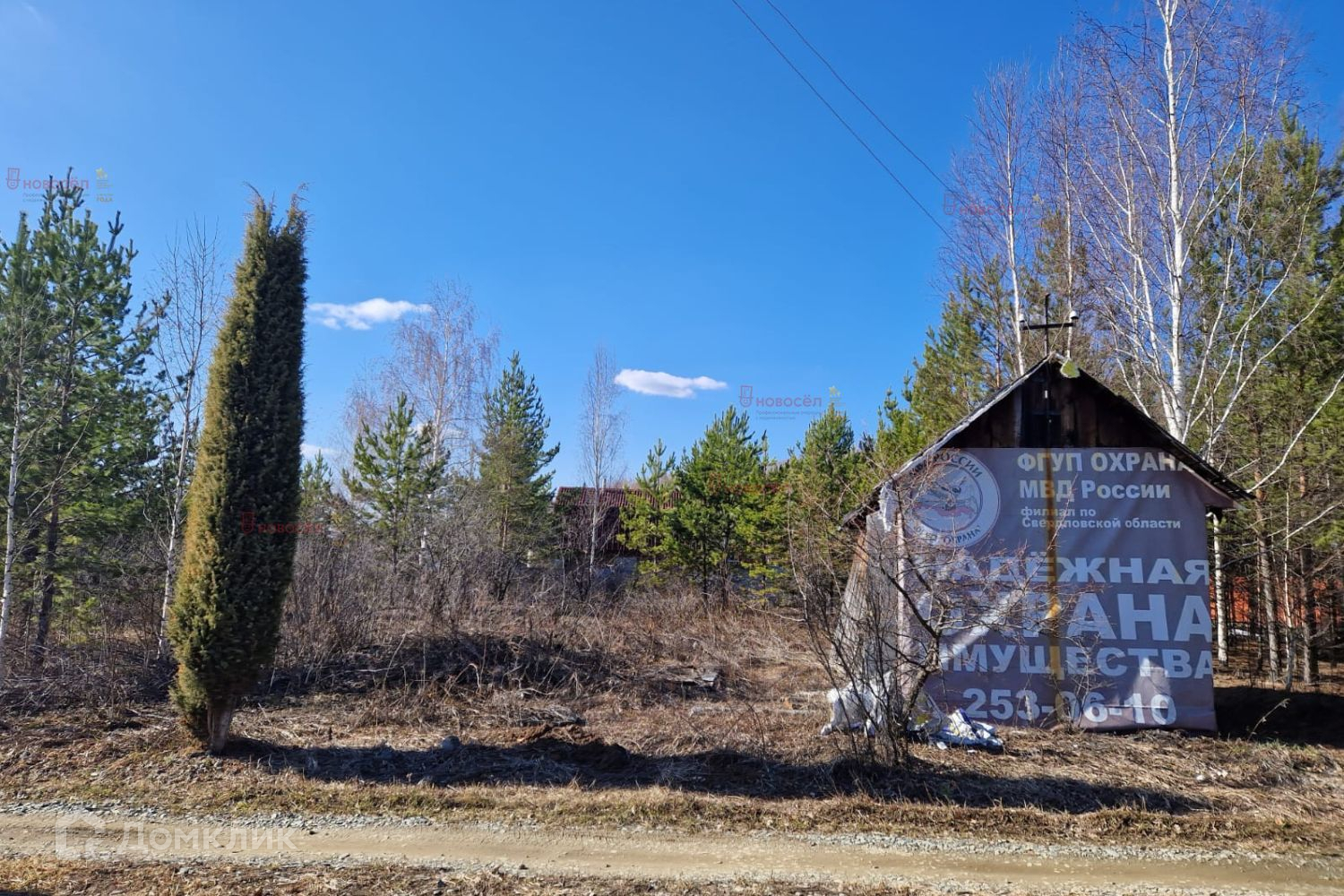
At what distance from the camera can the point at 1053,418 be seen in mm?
9750

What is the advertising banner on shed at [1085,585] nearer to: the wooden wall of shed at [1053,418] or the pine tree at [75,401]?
the wooden wall of shed at [1053,418]

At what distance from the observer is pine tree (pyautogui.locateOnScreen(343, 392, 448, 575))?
21547mm

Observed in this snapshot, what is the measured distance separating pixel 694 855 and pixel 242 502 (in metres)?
5.63

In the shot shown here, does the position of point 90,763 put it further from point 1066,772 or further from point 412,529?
point 412,529

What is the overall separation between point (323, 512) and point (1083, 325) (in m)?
20.5

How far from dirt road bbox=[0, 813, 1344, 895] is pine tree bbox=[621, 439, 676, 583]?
59.5 feet

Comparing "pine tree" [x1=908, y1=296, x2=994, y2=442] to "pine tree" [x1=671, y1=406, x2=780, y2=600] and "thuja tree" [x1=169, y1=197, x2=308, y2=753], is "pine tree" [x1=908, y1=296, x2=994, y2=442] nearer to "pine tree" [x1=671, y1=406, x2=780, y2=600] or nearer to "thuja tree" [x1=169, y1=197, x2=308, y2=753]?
"pine tree" [x1=671, y1=406, x2=780, y2=600]

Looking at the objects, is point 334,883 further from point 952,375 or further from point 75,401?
point 952,375

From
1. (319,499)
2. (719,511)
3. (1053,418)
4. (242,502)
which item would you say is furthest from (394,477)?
A: (1053,418)

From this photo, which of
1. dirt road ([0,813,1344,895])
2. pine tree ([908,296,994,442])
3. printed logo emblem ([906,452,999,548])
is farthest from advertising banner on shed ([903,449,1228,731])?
pine tree ([908,296,994,442])

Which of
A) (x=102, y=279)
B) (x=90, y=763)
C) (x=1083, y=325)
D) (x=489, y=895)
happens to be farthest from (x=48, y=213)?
(x=1083, y=325)

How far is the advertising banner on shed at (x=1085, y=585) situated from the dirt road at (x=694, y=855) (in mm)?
3432

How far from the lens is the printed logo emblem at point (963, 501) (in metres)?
9.53

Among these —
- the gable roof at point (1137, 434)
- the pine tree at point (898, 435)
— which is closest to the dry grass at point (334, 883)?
the gable roof at point (1137, 434)
